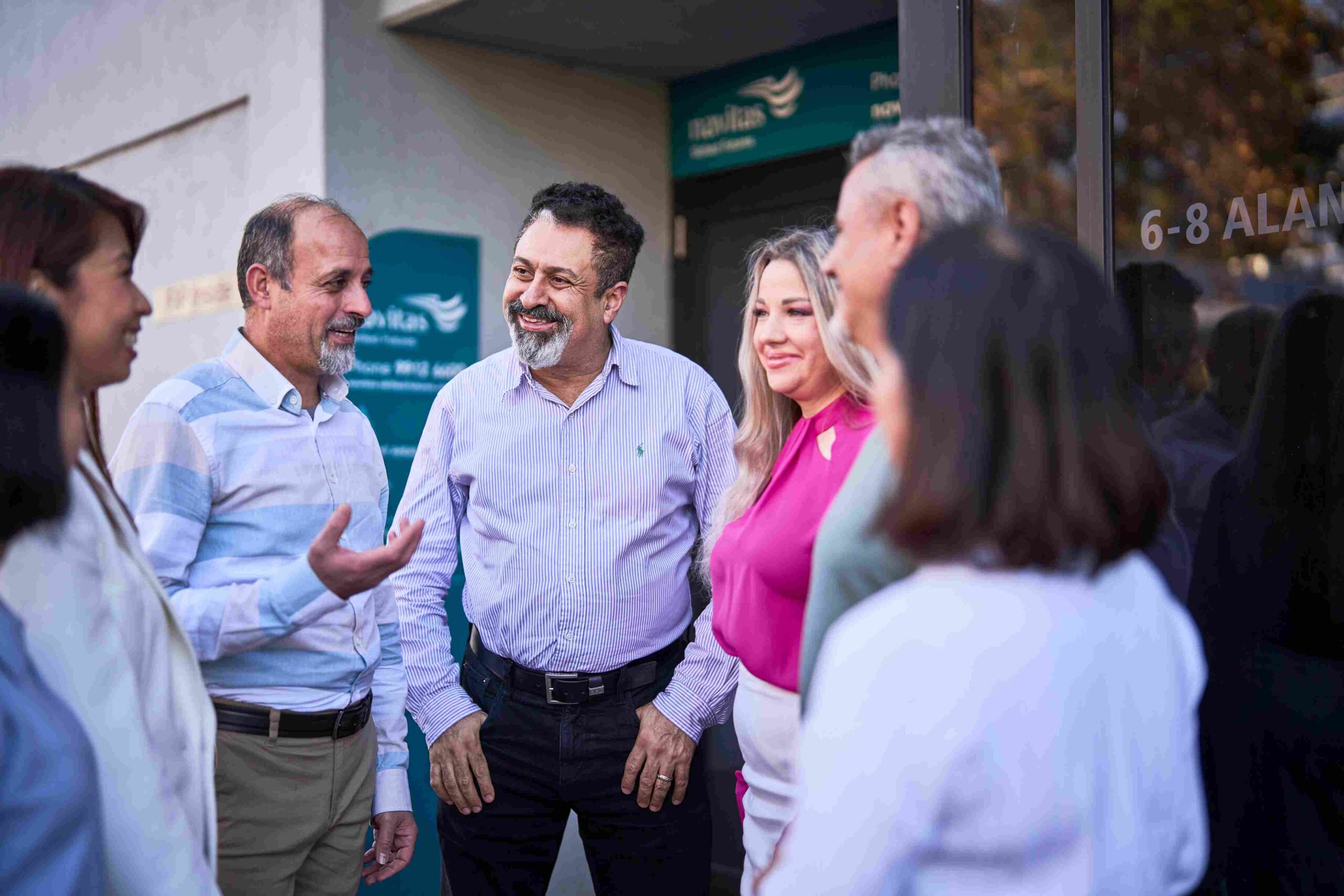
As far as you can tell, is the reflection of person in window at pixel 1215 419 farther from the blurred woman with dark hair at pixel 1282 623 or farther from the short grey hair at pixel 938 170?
the short grey hair at pixel 938 170

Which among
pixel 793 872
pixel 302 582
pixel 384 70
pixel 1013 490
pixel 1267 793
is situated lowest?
pixel 1267 793

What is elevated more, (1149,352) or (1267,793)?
(1149,352)

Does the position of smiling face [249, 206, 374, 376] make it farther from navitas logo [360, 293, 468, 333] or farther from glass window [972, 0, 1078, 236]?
navitas logo [360, 293, 468, 333]

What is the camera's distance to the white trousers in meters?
2.45

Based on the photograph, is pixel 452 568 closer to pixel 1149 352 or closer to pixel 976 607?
pixel 1149 352

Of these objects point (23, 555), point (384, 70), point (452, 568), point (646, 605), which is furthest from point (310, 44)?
point (23, 555)

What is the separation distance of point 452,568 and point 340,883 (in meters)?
0.88

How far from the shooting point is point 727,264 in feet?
18.6

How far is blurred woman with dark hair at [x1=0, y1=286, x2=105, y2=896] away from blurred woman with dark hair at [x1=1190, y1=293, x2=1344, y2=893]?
216 centimetres

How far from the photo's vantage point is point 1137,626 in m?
1.32

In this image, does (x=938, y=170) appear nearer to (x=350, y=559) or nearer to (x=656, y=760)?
(x=350, y=559)

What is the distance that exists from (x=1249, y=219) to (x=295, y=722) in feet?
7.42

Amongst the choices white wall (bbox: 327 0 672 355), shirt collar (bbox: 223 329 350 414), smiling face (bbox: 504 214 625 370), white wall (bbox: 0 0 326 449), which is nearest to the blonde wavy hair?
smiling face (bbox: 504 214 625 370)

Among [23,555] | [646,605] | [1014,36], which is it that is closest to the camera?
[23,555]
